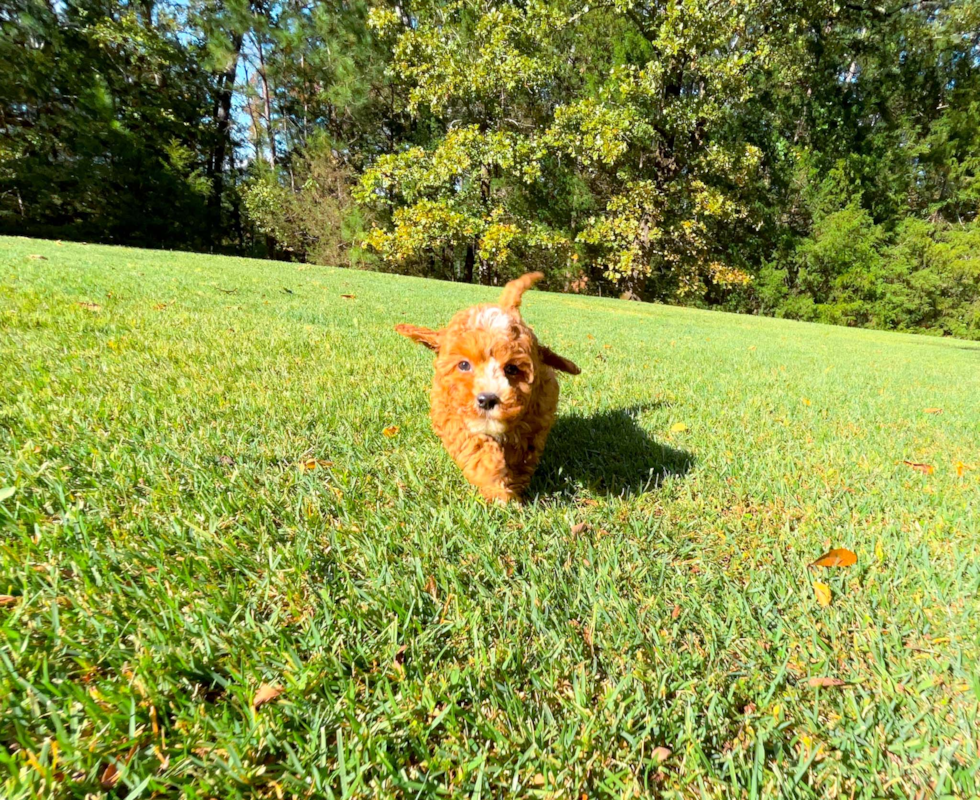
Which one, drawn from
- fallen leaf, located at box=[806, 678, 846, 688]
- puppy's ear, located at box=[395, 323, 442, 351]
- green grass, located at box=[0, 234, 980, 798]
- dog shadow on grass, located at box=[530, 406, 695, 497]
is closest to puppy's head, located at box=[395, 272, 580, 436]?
puppy's ear, located at box=[395, 323, 442, 351]

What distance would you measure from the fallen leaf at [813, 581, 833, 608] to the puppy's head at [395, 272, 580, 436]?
136 centimetres

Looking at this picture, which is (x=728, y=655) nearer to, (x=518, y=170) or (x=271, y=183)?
(x=518, y=170)

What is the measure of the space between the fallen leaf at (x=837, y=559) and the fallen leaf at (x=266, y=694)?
208cm

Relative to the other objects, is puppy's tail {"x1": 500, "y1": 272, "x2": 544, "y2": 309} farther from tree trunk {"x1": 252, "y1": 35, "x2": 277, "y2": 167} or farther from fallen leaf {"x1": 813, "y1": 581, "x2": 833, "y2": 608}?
tree trunk {"x1": 252, "y1": 35, "x2": 277, "y2": 167}

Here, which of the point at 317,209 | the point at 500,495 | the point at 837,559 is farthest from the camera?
the point at 317,209

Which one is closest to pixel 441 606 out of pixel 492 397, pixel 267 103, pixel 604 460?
pixel 492 397

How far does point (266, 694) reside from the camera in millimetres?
1216

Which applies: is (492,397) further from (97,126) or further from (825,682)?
(97,126)

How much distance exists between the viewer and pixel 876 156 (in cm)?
2422

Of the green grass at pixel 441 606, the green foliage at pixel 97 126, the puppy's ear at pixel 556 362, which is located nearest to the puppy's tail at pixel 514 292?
the puppy's ear at pixel 556 362

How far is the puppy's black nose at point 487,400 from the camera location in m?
1.98

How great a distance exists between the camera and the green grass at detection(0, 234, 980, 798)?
111 centimetres

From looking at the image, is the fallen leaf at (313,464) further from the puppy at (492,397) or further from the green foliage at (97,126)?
the green foliage at (97,126)

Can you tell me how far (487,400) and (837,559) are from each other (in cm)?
166
